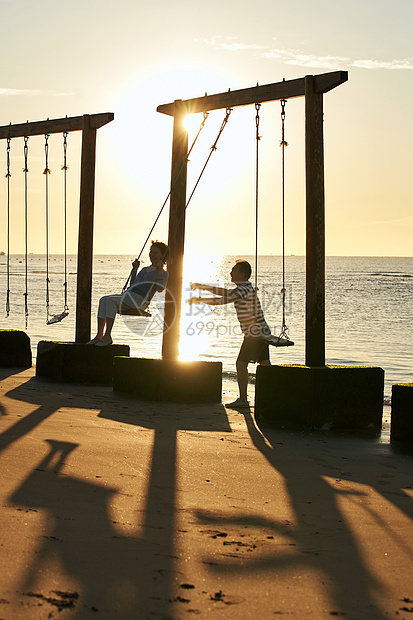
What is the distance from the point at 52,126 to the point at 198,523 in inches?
355

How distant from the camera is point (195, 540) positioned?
4.18 m

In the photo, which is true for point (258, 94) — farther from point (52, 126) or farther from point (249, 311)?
point (52, 126)

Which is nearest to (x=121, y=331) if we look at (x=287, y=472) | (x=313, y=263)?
(x=313, y=263)

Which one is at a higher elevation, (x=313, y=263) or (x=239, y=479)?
(x=313, y=263)

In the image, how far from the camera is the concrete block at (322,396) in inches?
316

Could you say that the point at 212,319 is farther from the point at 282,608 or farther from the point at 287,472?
the point at 282,608

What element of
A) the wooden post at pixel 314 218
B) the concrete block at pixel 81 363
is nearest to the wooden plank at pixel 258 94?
the wooden post at pixel 314 218

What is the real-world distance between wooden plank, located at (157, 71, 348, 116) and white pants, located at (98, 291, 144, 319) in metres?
2.59

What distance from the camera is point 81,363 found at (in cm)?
1120

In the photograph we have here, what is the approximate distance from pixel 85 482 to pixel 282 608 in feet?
7.18

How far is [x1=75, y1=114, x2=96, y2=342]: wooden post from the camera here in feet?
37.4

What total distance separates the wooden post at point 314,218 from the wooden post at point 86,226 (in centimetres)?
423

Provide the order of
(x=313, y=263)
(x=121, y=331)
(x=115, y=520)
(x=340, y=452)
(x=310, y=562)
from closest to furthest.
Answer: (x=310, y=562) → (x=115, y=520) → (x=340, y=452) → (x=313, y=263) → (x=121, y=331)

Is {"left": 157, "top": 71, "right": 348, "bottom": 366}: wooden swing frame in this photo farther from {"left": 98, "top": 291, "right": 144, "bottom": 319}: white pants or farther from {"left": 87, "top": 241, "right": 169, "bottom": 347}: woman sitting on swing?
{"left": 98, "top": 291, "right": 144, "bottom": 319}: white pants
